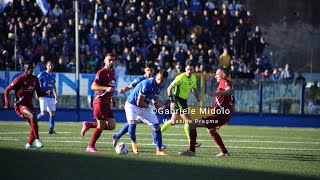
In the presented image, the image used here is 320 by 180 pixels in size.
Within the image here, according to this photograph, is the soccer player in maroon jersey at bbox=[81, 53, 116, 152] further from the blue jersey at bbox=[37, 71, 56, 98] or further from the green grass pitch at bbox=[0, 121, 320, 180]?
the blue jersey at bbox=[37, 71, 56, 98]

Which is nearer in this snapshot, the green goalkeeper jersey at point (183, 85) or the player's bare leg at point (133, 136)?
the player's bare leg at point (133, 136)

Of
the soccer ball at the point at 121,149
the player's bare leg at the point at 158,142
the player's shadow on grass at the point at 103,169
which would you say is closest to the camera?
the player's shadow on grass at the point at 103,169

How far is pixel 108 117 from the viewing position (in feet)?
52.9

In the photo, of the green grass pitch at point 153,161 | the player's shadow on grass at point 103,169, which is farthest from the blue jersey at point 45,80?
the player's shadow on grass at point 103,169

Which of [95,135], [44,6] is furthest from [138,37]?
[95,135]

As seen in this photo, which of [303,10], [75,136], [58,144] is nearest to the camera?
[58,144]

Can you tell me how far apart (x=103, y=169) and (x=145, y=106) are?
3.79 m

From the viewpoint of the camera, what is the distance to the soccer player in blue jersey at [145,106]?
15.7 m

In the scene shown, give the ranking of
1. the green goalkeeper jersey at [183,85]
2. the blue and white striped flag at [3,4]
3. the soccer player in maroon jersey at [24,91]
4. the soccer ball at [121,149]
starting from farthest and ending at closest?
the blue and white striped flag at [3,4]
the green goalkeeper jersey at [183,85]
the soccer player in maroon jersey at [24,91]
the soccer ball at [121,149]

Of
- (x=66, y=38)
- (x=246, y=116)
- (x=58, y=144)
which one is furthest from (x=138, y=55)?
(x=58, y=144)

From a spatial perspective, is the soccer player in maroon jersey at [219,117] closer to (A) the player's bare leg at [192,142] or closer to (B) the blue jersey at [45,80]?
(A) the player's bare leg at [192,142]

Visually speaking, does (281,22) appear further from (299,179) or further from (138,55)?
(299,179)

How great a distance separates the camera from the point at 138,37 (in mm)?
30328

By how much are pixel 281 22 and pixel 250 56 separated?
4993 millimetres
